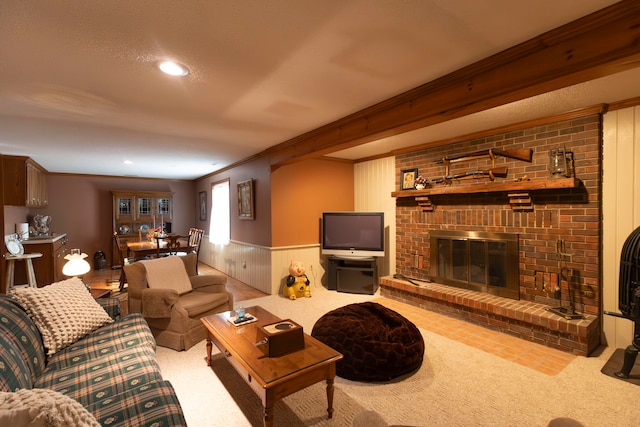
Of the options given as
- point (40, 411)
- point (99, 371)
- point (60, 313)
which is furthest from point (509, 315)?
point (60, 313)

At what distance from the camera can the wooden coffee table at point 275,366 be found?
169 cm

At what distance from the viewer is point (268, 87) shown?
236 cm

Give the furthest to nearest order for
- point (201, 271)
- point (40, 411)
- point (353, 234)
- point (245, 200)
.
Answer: point (201, 271) < point (245, 200) < point (353, 234) < point (40, 411)

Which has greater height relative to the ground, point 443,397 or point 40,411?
point 40,411

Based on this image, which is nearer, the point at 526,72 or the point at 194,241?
the point at 526,72

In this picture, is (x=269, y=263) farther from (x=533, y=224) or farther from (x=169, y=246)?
(x=533, y=224)

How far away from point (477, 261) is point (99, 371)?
389cm

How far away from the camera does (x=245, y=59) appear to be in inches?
75.8

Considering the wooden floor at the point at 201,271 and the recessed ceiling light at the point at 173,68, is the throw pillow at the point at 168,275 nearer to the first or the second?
the wooden floor at the point at 201,271

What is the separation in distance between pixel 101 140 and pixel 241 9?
137 inches

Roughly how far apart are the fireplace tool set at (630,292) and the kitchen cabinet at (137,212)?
25.7 feet

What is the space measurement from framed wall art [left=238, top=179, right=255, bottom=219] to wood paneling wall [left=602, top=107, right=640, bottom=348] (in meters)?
4.52

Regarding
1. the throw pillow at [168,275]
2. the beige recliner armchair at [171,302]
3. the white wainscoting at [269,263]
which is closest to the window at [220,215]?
the white wainscoting at [269,263]

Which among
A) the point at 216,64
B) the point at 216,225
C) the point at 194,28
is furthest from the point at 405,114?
the point at 216,225
